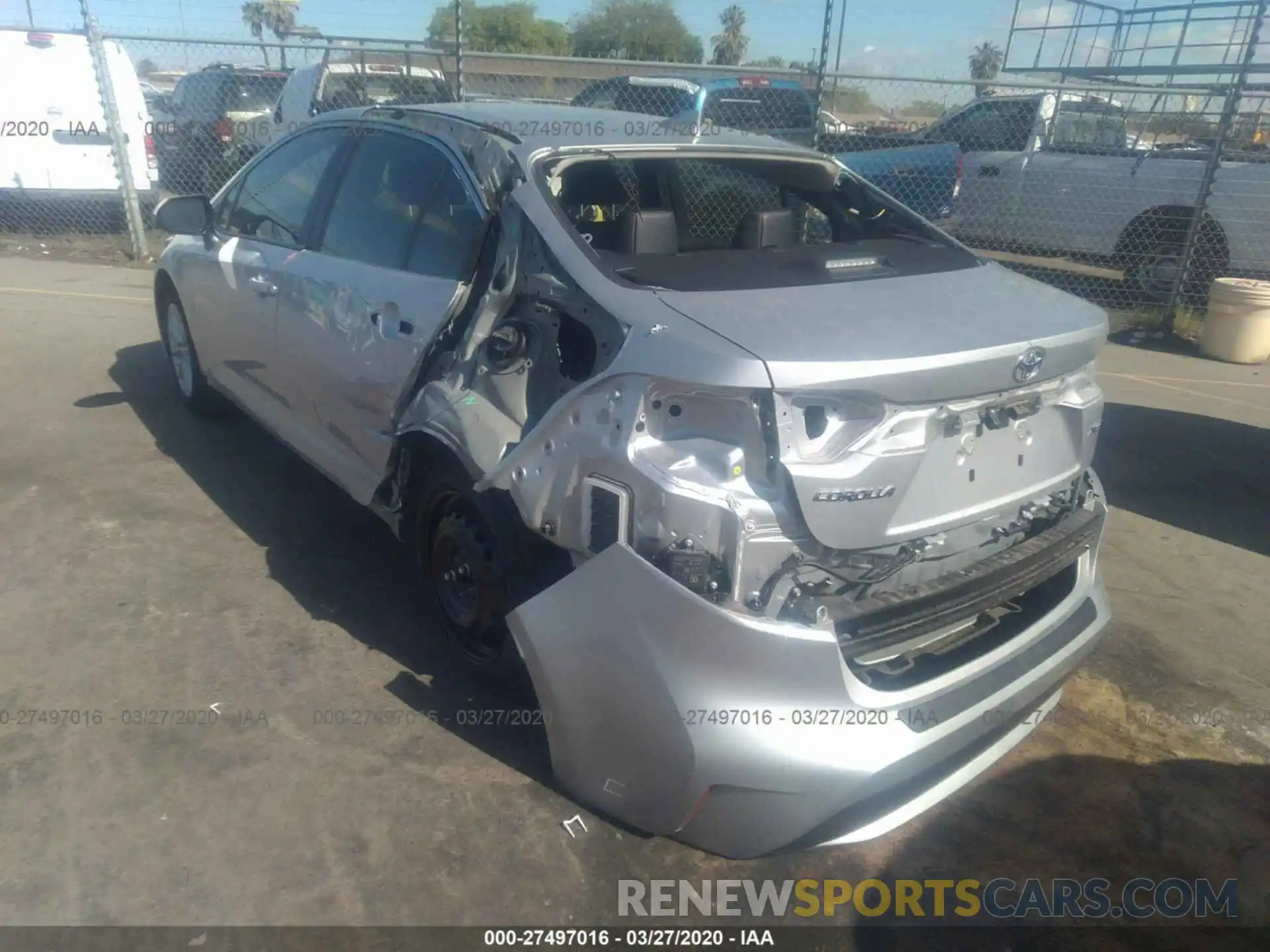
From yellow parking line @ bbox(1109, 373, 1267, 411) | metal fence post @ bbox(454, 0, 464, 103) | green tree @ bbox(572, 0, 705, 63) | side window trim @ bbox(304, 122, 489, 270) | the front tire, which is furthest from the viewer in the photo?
green tree @ bbox(572, 0, 705, 63)

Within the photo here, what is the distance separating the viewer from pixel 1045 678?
2.72 m

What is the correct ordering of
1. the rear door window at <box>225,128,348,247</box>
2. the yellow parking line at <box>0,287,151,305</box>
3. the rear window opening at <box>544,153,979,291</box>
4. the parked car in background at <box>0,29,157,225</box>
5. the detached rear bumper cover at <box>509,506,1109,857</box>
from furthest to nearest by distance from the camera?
the parked car in background at <box>0,29,157,225</box> < the yellow parking line at <box>0,287,151,305</box> < the rear door window at <box>225,128,348,247</box> < the rear window opening at <box>544,153,979,291</box> < the detached rear bumper cover at <box>509,506,1109,857</box>

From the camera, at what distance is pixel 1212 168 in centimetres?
879

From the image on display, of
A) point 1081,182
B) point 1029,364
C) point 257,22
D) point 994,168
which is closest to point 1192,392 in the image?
point 1081,182

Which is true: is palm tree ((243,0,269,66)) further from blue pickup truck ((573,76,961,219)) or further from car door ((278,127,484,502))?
car door ((278,127,484,502))

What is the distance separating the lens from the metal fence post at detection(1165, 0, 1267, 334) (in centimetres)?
838

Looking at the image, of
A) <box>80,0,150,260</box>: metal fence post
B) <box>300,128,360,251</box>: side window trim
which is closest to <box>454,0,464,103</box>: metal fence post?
<box>80,0,150,260</box>: metal fence post

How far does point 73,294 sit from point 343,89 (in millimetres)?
3954

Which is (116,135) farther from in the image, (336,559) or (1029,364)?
(1029,364)

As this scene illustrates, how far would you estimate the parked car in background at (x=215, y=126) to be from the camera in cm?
1198

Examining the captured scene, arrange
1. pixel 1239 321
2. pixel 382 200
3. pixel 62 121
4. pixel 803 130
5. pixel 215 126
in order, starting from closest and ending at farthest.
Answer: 1. pixel 382 200
2. pixel 1239 321
3. pixel 803 130
4. pixel 62 121
5. pixel 215 126

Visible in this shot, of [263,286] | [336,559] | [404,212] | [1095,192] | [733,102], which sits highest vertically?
[404,212]

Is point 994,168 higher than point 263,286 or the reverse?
the reverse

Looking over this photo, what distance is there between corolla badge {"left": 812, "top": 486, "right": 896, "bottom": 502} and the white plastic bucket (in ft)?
24.5
